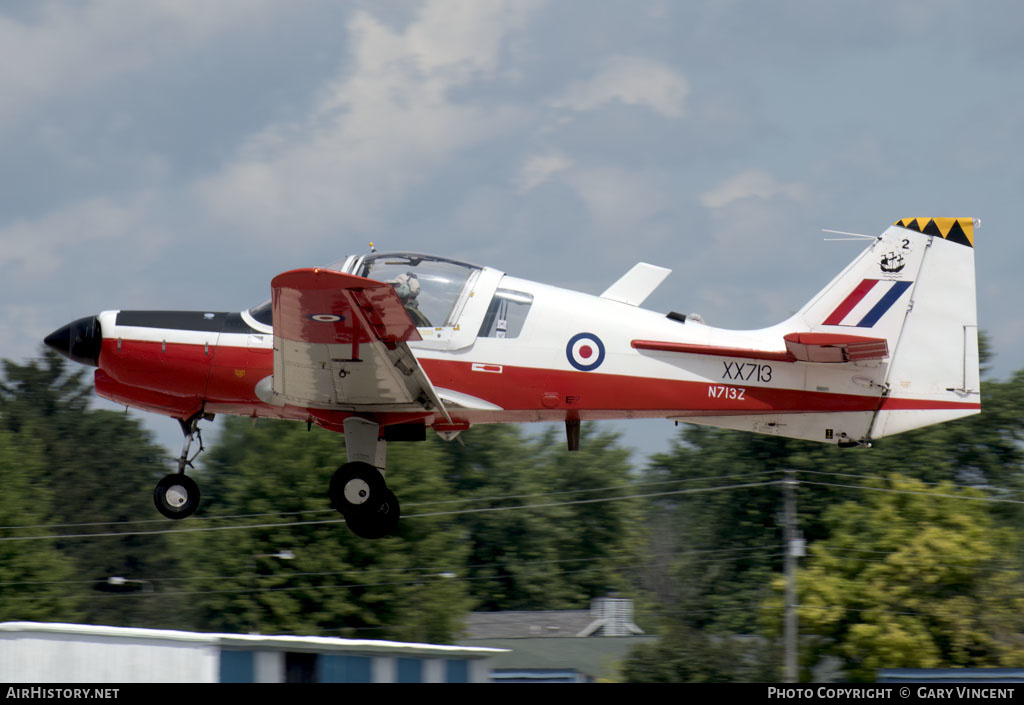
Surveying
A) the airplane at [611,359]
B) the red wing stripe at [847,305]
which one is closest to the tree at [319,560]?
the airplane at [611,359]

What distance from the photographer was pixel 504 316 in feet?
40.0

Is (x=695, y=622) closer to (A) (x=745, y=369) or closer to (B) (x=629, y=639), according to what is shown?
(B) (x=629, y=639)

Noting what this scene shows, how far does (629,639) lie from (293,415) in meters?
25.7

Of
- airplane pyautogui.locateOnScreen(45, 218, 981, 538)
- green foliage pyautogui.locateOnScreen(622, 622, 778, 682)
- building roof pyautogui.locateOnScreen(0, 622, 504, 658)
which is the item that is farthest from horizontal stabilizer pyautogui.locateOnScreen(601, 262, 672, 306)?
green foliage pyautogui.locateOnScreen(622, 622, 778, 682)

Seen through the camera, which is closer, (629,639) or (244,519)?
(244,519)

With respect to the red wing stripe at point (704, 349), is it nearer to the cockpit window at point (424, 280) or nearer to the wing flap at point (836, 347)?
the wing flap at point (836, 347)

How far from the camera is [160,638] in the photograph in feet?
51.1

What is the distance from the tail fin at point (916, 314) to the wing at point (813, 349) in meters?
0.37

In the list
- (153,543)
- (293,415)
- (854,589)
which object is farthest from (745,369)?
(153,543)

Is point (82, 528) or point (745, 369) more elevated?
point (745, 369)

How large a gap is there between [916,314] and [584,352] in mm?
3362

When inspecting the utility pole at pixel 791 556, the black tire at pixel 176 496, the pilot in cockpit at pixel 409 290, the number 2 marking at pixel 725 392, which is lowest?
the utility pole at pixel 791 556

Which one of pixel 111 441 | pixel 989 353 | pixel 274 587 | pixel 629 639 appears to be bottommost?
pixel 629 639

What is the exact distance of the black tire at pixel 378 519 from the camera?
12.7 m
